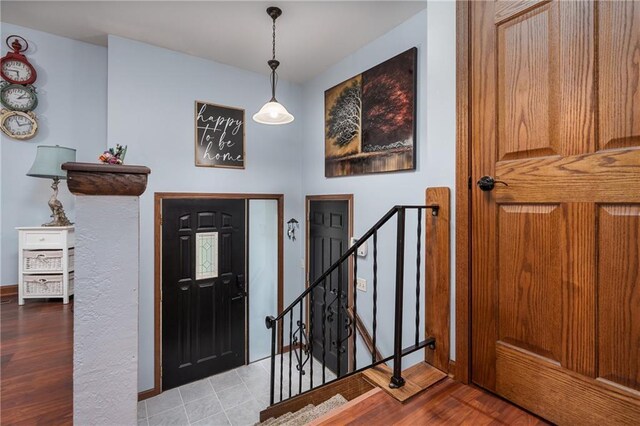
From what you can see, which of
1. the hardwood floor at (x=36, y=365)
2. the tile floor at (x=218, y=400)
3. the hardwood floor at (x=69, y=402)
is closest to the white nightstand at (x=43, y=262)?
the hardwood floor at (x=36, y=365)

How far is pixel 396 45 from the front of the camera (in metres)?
2.69

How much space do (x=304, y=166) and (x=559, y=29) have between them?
3.02m

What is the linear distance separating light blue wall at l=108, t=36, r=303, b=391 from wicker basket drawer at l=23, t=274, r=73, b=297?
664 mm

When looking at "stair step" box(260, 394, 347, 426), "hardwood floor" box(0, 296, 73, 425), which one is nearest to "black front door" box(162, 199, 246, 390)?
"hardwood floor" box(0, 296, 73, 425)

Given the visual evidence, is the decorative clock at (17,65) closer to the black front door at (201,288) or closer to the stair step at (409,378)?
the black front door at (201,288)

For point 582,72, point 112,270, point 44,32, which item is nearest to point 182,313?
point 112,270

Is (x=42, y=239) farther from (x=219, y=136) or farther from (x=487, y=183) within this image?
(x=487, y=183)

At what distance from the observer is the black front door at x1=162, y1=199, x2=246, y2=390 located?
10.2 feet

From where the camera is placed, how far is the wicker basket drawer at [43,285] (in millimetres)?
2650

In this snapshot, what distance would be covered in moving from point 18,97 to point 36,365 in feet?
8.46

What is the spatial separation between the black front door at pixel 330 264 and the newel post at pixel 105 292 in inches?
90.0

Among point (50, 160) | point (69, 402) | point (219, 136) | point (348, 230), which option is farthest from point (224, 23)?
point (69, 402)

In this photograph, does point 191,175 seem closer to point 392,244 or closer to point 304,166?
point 304,166

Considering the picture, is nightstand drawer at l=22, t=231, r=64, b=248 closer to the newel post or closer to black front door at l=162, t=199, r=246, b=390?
black front door at l=162, t=199, r=246, b=390
